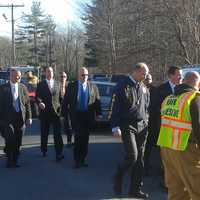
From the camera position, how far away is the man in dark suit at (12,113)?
10711mm

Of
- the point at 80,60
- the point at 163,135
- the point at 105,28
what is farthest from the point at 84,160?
the point at 80,60

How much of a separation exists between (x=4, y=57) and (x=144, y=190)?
100198 mm

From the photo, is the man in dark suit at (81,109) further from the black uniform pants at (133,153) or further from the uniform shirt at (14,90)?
the black uniform pants at (133,153)

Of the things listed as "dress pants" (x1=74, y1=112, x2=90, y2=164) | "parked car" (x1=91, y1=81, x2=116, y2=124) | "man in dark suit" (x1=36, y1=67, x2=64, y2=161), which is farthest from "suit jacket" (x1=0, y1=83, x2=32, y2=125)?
"parked car" (x1=91, y1=81, x2=116, y2=124)

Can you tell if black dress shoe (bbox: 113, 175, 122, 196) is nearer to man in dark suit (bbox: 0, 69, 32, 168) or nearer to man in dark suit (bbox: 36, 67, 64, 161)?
man in dark suit (bbox: 0, 69, 32, 168)

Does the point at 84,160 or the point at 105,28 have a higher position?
the point at 105,28

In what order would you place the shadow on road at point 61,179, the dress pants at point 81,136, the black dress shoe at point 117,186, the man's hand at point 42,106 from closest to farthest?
1. the black dress shoe at point 117,186
2. the shadow on road at point 61,179
3. the dress pants at point 81,136
4. the man's hand at point 42,106

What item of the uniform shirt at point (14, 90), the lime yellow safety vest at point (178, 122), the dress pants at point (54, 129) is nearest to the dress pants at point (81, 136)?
the dress pants at point (54, 129)

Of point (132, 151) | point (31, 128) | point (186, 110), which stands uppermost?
point (186, 110)

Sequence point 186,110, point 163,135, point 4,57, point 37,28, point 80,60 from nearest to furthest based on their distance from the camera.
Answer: point 186,110
point 163,135
point 80,60
point 37,28
point 4,57

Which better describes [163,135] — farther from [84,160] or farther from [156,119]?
[84,160]

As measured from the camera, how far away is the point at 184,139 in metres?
6.05

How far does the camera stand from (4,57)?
106500 mm

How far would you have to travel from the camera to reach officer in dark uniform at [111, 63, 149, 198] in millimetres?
7875
